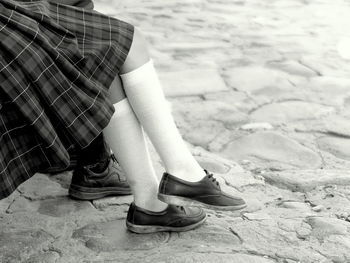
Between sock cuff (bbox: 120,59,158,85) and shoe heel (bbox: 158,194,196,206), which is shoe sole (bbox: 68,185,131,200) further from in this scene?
sock cuff (bbox: 120,59,158,85)

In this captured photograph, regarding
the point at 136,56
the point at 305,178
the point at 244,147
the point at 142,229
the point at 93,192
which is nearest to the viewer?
the point at 136,56

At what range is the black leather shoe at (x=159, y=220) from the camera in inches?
85.0

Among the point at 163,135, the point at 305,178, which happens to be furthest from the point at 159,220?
the point at 305,178

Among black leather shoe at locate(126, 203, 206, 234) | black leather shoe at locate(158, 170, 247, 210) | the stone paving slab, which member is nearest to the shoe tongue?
black leather shoe at locate(126, 203, 206, 234)

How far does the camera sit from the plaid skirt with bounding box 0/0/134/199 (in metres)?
1.78

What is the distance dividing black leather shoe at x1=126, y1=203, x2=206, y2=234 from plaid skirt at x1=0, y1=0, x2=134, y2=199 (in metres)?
0.37

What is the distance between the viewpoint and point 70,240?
7.10ft

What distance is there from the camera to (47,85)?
1.81 meters

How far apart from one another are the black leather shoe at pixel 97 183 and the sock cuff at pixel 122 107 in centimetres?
45

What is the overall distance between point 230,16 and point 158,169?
112 inches

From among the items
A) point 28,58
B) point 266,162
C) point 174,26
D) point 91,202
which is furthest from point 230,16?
point 28,58

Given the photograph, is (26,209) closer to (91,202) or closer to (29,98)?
(91,202)

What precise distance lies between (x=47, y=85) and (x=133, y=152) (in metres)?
0.41

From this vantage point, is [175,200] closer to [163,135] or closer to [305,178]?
[163,135]
